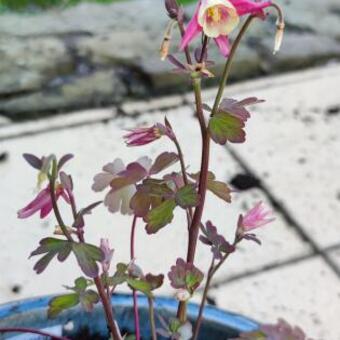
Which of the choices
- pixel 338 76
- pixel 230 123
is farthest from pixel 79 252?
pixel 338 76

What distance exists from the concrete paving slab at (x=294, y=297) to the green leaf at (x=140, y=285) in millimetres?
784

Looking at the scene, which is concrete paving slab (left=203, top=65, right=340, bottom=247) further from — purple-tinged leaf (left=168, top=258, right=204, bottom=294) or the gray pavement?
purple-tinged leaf (left=168, top=258, right=204, bottom=294)

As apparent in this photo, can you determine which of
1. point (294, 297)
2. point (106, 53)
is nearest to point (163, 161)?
point (294, 297)

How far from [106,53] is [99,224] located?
0.84 metres

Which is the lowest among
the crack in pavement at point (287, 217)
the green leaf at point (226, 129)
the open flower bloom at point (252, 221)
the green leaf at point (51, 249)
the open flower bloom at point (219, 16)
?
the crack in pavement at point (287, 217)

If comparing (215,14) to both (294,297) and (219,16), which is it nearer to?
(219,16)

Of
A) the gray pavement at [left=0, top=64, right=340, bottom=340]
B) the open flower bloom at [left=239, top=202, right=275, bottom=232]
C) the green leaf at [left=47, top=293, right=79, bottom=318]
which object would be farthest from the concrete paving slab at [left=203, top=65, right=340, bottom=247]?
the green leaf at [left=47, top=293, right=79, bottom=318]

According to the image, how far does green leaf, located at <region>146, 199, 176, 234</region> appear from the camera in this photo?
0.74 metres

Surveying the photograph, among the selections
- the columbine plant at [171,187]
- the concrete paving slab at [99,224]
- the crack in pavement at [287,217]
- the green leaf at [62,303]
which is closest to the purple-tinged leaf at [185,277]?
the columbine plant at [171,187]

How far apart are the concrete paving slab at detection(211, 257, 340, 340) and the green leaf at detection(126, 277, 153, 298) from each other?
784 mm

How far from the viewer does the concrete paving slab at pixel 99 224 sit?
1.65 m

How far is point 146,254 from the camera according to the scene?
5.62ft

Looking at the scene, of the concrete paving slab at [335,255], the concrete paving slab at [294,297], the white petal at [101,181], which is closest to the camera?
the white petal at [101,181]

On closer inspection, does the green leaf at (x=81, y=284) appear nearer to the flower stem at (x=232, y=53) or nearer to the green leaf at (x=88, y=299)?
the green leaf at (x=88, y=299)
